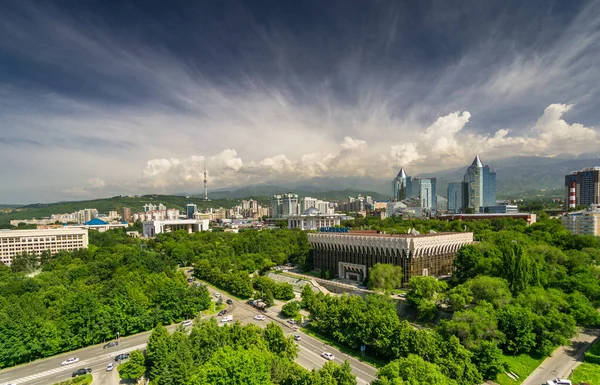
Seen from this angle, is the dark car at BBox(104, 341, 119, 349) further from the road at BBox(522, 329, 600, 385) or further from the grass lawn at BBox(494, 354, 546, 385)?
the road at BBox(522, 329, 600, 385)

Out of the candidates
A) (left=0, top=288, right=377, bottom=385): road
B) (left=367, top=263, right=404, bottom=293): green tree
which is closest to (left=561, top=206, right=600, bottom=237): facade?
(left=367, top=263, right=404, bottom=293): green tree

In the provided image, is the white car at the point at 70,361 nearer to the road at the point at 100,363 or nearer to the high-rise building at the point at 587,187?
the road at the point at 100,363

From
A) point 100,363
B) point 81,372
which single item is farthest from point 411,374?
point 100,363

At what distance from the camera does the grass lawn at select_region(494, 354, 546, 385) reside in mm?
33156

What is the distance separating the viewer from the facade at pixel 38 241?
360 feet

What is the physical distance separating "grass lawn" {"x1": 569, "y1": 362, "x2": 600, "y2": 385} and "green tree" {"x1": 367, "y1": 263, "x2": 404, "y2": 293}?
79.6ft

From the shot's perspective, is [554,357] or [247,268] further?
[247,268]

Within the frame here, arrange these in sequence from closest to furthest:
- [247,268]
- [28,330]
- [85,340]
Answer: [28,330] < [85,340] < [247,268]

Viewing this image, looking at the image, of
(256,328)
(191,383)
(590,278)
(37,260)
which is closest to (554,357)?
(590,278)

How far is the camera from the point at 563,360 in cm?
3662

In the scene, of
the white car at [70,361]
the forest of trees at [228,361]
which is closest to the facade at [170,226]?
the white car at [70,361]

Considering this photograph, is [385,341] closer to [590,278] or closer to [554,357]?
[554,357]

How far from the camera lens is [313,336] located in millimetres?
44812

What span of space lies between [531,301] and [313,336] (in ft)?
90.1
